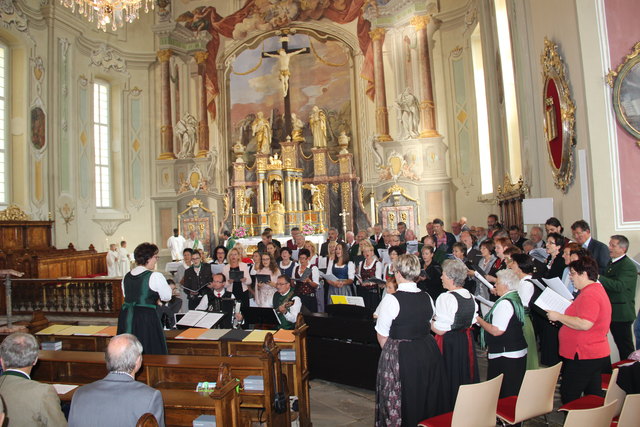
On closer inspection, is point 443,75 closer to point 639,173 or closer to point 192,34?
point 192,34

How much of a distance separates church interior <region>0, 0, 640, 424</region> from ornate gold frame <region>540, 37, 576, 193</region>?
2839 millimetres

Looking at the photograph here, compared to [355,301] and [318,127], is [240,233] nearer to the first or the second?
[318,127]

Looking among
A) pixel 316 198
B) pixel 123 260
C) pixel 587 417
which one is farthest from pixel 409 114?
pixel 587 417

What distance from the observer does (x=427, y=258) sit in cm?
719

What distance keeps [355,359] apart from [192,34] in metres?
15.5

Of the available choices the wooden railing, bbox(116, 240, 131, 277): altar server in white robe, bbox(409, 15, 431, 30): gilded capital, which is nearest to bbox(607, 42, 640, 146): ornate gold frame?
the wooden railing

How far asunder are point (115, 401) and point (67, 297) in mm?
8039

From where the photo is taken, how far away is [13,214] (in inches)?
524

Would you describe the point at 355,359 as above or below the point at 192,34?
below

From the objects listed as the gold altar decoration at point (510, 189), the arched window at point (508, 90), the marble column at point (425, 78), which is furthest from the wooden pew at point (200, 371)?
the marble column at point (425, 78)

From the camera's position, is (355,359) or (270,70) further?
(270,70)

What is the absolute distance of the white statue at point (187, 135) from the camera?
1781 cm

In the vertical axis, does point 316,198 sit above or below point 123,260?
above

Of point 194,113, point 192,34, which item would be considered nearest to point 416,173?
point 194,113
